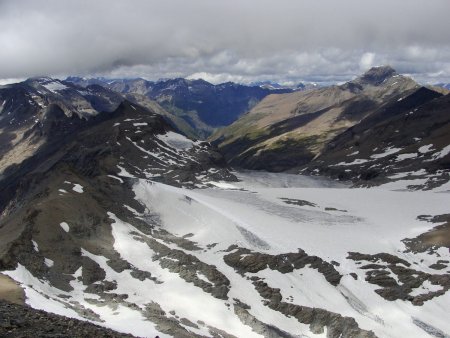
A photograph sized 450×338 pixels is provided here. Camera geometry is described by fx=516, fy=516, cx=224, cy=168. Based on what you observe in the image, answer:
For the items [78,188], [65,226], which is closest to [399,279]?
[65,226]

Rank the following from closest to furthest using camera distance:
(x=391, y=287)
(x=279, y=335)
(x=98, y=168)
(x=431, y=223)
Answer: (x=279, y=335)
(x=391, y=287)
(x=431, y=223)
(x=98, y=168)

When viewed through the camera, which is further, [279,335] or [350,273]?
[350,273]

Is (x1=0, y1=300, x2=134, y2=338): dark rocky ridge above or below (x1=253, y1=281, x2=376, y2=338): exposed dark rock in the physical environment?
above

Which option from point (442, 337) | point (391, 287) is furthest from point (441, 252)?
point (442, 337)

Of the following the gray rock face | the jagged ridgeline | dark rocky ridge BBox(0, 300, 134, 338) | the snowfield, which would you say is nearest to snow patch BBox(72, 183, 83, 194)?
the jagged ridgeline

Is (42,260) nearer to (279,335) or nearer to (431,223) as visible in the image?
(279,335)

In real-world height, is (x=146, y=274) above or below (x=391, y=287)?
above

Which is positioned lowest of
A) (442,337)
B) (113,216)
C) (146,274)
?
(442,337)

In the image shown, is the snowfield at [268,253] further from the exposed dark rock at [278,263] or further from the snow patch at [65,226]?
the snow patch at [65,226]

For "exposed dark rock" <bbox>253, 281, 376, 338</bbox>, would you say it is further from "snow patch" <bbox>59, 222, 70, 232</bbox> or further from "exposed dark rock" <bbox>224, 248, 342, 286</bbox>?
"snow patch" <bbox>59, 222, 70, 232</bbox>
